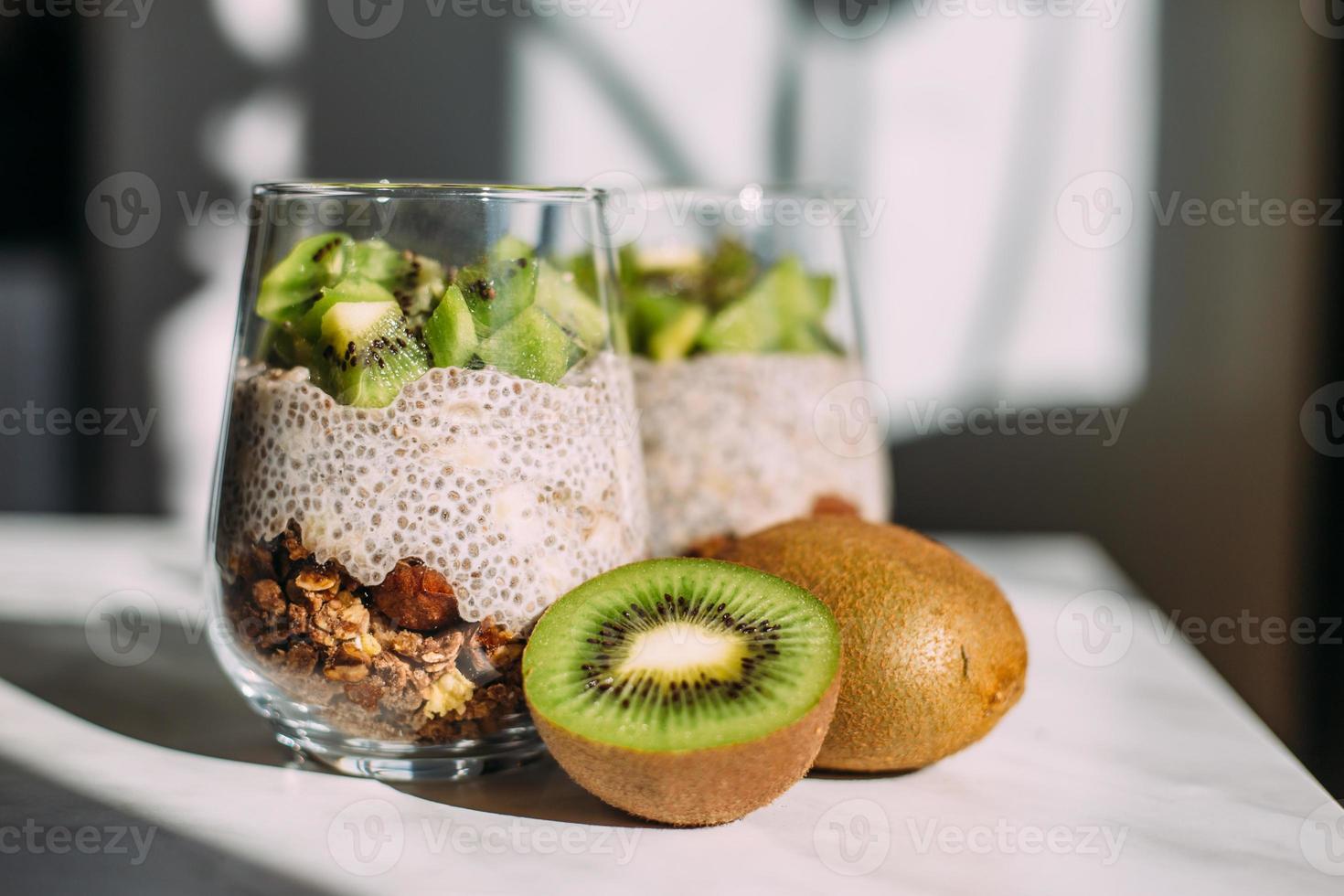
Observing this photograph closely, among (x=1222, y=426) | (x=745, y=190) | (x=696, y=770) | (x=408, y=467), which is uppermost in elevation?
(x=745, y=190)

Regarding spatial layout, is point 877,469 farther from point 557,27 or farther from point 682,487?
point 557,27

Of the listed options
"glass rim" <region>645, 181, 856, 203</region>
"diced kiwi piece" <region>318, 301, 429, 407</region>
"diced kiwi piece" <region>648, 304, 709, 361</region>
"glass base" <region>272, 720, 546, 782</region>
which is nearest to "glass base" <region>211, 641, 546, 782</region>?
"glass base" <region>272, 720, 546, 782</region>

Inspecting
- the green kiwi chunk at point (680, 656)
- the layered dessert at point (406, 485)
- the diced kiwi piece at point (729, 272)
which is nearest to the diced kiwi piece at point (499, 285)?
the layered dessert at point (406, 485)

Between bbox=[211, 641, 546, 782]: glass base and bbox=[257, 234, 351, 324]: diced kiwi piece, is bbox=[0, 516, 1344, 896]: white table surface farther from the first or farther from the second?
bbox=[257, 234, 351, 324]: diced kiwi piece

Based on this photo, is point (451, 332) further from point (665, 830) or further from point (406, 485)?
point (665, 830)

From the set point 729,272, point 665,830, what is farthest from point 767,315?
point 665,830

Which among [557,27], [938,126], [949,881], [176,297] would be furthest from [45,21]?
[949,881]
